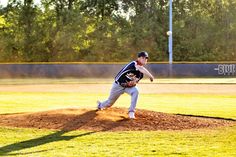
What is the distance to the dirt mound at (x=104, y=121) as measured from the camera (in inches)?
367

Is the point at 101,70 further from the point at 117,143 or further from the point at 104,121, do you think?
the point at 117,143

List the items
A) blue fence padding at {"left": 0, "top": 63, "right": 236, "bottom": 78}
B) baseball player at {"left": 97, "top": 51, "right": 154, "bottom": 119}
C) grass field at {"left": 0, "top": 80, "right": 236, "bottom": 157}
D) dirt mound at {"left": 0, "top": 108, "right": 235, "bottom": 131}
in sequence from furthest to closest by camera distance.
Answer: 1. blue fence padding at {"left": 0, "top": 63, "right": 236, "bottom": 78}
2. baseball player at {"left": 97, "top": 51, "right": 154, "bottom": 119}
3. dirt mound at {"left": 0, "top": 108, "right": 235, "bottom": 131}
4. grass field at {"left": 0, "top": 80, "right": 236, "bottom": 157}

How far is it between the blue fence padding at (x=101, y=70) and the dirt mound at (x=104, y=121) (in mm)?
26356

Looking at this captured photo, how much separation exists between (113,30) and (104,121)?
3835 centimetres

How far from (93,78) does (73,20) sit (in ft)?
32.4

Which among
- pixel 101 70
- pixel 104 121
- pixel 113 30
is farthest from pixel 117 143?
pixel 113 30

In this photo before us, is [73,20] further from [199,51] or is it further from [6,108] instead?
[6,108]

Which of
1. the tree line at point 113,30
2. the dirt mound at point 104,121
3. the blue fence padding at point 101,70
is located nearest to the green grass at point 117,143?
the dirt mound at point 104,121

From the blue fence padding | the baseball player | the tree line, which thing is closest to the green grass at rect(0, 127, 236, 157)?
the baseball player

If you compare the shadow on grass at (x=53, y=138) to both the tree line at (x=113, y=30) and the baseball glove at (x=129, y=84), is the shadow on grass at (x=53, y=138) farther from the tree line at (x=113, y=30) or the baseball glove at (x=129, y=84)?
the tree line at (x=113, y=30)

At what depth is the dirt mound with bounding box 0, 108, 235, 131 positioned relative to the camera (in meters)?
9.31

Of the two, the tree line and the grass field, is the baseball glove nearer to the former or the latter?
the grass field

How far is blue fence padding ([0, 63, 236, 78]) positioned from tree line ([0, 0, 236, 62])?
24.6 feet

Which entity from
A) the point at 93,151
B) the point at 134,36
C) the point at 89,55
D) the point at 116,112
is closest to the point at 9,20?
the point at 89,55
